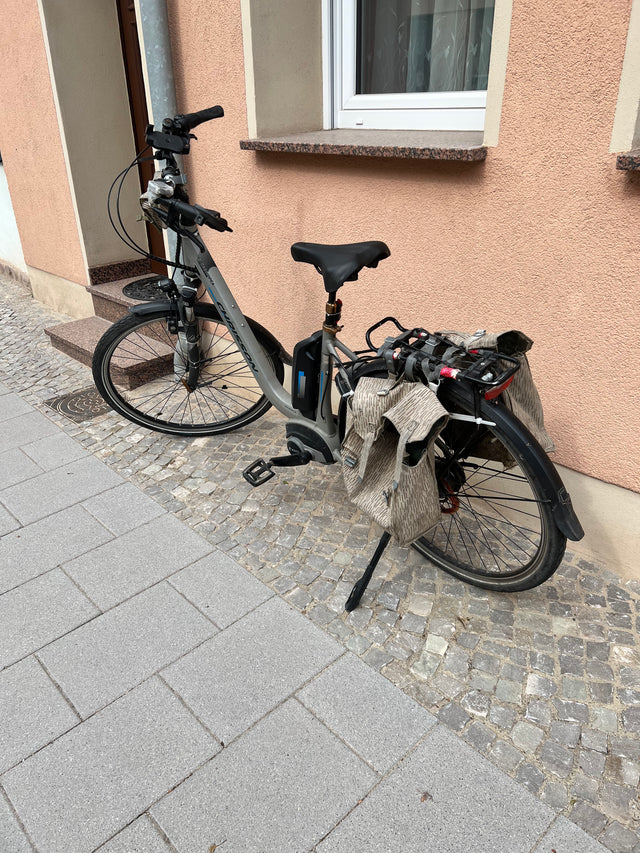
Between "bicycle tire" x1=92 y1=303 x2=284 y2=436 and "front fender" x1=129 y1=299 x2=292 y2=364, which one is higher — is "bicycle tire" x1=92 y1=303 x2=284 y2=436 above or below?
below

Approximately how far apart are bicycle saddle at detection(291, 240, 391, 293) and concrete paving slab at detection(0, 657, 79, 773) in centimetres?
172

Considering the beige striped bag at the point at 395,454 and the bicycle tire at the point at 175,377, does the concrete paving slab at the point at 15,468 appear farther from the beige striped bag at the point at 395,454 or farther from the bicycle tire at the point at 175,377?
the beige striped bag at the point at 395,454

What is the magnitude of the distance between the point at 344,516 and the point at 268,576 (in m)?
0.52

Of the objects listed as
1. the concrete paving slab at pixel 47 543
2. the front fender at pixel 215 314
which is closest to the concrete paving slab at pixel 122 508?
the concrete paving slab at pixel 47 543

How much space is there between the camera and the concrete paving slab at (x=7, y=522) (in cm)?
291

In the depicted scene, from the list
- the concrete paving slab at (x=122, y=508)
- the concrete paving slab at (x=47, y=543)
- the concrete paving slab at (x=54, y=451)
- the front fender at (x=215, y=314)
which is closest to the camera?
the concrete paving slab at (x=47, y=543)

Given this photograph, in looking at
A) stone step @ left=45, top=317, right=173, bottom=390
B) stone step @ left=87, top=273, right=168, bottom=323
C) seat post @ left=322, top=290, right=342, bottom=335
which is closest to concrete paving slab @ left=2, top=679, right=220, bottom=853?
seat post @ left=322, top=290, right=342, bottom=335

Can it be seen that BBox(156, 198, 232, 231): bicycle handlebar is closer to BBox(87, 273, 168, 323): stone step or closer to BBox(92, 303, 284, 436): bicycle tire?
BBox(92, 303, 284, 436): bicycle tire

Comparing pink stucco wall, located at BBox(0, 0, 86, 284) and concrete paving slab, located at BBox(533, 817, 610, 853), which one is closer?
concrete paving slab, located at BBox(533, 817, 610, 853)

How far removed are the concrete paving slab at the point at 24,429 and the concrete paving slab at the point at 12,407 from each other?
6 cm

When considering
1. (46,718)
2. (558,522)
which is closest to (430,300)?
(558,522)

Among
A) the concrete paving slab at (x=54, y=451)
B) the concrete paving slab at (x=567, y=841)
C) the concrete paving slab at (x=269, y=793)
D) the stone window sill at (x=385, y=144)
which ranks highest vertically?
the stone window sill at (x=385, y=144)

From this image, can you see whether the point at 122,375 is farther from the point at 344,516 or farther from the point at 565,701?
A: the point at 565,701

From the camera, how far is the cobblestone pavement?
185cm
